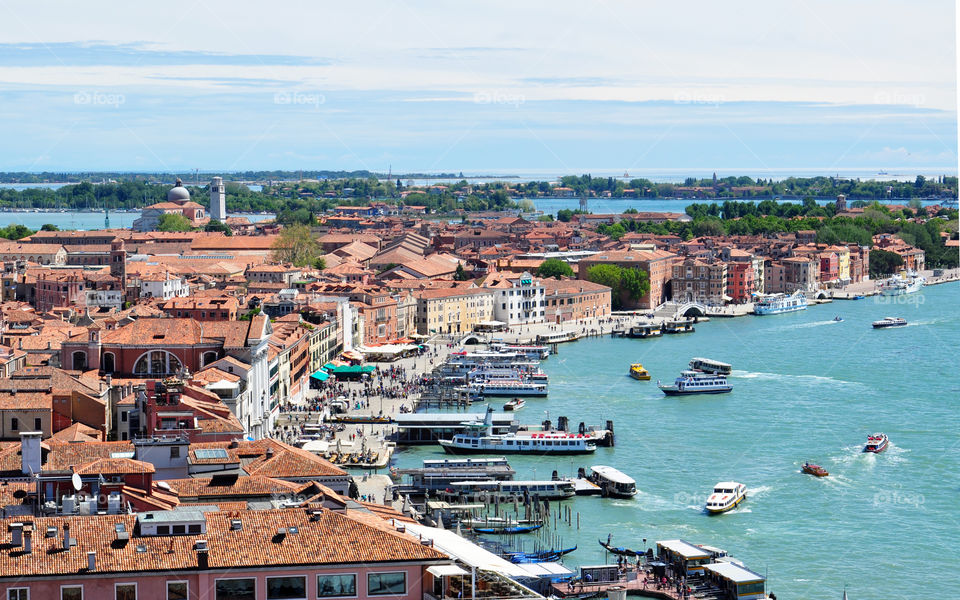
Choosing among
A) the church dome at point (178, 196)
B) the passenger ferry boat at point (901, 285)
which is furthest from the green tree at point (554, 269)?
the church dome at point (178, 196)

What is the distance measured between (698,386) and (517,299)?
26.3ft

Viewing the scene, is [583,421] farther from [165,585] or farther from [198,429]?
[165,585]

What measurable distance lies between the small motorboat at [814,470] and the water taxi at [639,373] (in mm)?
5644

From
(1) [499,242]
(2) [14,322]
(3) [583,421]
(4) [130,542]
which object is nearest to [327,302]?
(2) [14,322]

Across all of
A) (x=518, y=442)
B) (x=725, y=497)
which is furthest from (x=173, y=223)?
(x=725, y=497)

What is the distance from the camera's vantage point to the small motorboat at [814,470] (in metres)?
10.6

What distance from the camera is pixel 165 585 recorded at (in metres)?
4.09

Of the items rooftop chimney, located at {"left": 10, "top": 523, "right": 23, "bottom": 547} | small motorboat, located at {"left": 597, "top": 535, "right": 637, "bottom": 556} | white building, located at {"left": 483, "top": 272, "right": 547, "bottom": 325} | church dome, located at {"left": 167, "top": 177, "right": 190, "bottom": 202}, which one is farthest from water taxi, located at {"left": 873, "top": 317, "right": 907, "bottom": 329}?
church dome, located at {"left": 167, "top": 177, "right": 190, "bottom": 202}

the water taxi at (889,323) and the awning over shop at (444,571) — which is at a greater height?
the awning over shop at (444,571)

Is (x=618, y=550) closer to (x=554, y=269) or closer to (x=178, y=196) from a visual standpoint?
(x=554, y=269)

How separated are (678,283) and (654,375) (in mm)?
10885

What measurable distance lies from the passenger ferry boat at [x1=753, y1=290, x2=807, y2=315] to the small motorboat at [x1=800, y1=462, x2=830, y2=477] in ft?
50.0

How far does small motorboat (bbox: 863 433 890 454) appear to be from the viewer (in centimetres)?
1150

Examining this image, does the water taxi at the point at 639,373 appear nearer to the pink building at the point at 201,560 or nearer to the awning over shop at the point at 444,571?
the pink building at the point at 201,560
